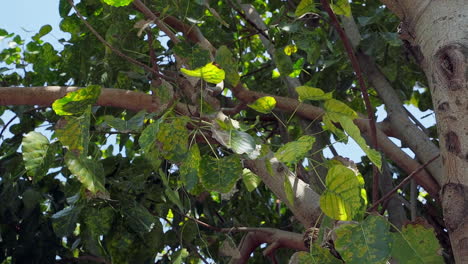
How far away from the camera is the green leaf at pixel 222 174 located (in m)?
1.16

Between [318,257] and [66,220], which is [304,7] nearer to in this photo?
[318,257]

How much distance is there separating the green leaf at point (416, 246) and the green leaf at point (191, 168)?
0.34 meters

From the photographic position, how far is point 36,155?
1415mm

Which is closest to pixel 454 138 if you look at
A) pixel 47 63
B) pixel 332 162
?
pixel 332 162

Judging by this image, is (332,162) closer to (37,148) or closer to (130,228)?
(37,148)

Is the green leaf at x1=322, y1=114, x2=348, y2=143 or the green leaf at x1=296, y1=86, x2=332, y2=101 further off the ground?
the green leaf at x1=296, y1=86, x2=332, y2=101

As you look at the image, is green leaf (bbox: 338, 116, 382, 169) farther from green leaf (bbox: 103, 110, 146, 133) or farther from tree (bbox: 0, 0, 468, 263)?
green leaf (bbox: 103, 110, 146, 133)

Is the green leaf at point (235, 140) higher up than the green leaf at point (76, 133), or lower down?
lower down

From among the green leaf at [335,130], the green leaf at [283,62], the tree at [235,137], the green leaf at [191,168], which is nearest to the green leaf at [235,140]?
the tree at [235,137]

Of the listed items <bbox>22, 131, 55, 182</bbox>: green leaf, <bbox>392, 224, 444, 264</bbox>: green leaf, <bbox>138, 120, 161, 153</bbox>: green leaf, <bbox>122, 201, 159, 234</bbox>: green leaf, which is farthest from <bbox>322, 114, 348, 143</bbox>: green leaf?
<bbox>122, 201, 159, 234</bbox>: green leaf

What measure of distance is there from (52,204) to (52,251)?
0.27 m

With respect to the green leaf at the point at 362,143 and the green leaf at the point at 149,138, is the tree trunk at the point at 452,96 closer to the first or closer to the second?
the green leaf at the point at 362,143

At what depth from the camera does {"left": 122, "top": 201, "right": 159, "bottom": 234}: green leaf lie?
70.5 inches

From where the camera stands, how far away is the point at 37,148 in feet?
4.66
